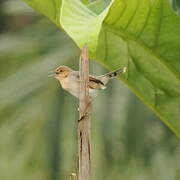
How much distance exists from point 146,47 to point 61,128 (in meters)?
2.20

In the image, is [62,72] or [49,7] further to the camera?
[62,72]

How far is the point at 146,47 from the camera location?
0.92m

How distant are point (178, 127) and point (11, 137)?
2.26m

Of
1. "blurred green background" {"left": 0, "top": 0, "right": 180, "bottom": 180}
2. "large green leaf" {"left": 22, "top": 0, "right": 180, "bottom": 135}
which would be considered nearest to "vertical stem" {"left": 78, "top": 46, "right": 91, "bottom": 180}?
"large green leaf" {"left": 22, "top": 0, "right": 180, "bottom": 135}

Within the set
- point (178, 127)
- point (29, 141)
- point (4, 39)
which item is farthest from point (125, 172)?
point (178, 127)

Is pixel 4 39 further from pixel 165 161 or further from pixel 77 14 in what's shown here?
pixel 77 14

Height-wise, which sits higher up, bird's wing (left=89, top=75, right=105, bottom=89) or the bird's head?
the bird's head

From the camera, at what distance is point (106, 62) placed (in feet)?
3.12

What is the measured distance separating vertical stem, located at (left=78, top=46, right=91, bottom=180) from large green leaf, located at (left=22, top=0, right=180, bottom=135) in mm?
25

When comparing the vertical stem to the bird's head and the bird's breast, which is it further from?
the bird's head

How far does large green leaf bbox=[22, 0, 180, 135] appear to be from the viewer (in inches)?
34.3

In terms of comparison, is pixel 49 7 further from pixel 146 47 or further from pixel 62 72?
pixel 62 72

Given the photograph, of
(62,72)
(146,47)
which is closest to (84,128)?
(146,47)

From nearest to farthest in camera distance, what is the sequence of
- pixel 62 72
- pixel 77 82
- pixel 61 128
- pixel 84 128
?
pixel 84 128
pixel 77 82
pixel 62 72
pixel 61 128
